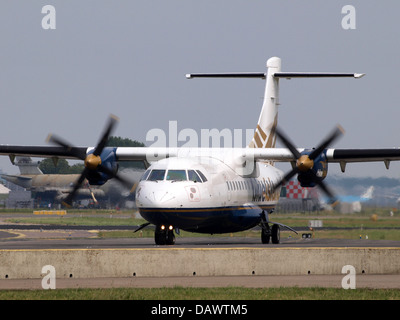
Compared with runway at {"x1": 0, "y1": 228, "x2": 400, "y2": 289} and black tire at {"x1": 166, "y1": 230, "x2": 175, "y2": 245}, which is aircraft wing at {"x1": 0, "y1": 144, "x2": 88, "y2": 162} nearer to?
black tire at {"x1": 166, "y1": 230, "x2": 175, "y2": 245}

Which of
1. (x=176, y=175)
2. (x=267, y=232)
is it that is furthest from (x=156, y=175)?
(x=267, y=232)

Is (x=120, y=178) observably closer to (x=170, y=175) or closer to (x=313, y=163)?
(x=170, y=175)

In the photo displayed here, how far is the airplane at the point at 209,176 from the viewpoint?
27.9 m

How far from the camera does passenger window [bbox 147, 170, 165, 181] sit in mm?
28203

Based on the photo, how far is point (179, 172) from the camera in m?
28.5

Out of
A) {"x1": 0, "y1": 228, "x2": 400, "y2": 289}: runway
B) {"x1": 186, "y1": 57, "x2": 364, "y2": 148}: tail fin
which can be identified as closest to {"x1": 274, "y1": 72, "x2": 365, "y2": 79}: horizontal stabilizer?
{"x1": 186, "y1": 57, "x2": 364, "y2": 148}: tail fin

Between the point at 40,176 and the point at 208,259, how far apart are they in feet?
321

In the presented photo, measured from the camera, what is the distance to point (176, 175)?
28359mm

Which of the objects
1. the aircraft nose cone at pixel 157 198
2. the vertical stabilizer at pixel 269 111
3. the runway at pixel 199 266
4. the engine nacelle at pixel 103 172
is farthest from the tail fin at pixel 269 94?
the runway at pixel 199 266
